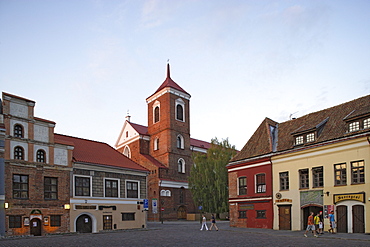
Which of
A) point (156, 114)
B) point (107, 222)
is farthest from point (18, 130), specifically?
point (156, 114)

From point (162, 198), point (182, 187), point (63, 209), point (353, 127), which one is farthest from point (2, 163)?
point (182, 187)

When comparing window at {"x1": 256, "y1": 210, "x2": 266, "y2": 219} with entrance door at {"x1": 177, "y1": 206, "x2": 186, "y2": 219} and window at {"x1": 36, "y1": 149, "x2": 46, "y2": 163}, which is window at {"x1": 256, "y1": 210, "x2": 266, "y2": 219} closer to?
window at {"x1": 36, "y1": 149, "x2": 46, "y2": 163}

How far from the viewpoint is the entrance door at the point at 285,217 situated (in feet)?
98.8

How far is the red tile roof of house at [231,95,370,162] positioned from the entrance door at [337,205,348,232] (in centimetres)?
482

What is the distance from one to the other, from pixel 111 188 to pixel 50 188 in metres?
6.16

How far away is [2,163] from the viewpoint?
91.6 ft

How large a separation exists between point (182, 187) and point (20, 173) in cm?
3174

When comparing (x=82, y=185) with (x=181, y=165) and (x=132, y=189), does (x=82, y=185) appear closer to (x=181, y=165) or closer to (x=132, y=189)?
(x=132, y=189)

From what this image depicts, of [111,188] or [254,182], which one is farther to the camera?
[111,188]

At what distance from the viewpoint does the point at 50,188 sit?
31.3 meters

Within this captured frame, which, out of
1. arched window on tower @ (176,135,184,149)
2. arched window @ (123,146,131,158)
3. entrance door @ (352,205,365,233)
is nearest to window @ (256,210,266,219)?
entrance door @ (352,205,365,233)

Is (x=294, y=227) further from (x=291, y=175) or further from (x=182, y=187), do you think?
(x=182, y=187)

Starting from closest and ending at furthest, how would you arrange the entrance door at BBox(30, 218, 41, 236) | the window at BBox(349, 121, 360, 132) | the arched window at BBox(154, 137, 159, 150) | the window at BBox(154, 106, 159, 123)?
1. the window at BBox(349, 121, 360, 132)
2. the entrance door at BBox(30, 218, 41, 236)
3. the arched window at BBox(154, 137, 159, 150)
4. the window at BBox(154, 106, 159, 123)

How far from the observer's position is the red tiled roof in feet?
114
